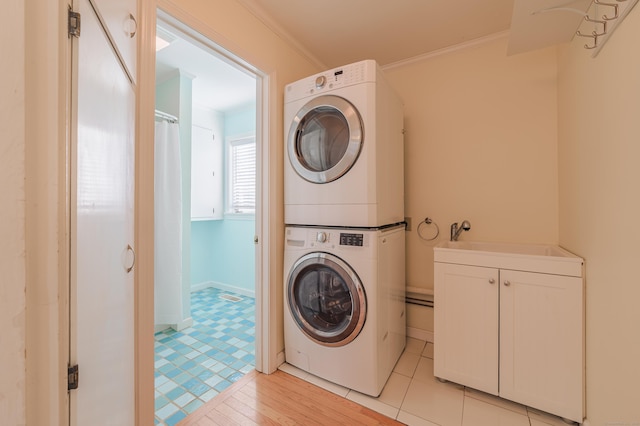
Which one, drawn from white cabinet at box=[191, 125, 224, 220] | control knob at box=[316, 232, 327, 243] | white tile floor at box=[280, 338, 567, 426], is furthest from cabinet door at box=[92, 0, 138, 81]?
white cabinet at box=[191, 125, 224, 220]

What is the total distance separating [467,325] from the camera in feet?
5.21

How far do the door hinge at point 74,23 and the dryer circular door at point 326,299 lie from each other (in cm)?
138

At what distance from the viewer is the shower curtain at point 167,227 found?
2.45 meters

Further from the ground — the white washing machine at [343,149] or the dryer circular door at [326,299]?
the white washing machine at [343,149]

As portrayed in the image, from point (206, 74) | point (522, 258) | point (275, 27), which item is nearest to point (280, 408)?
point (522, 258)

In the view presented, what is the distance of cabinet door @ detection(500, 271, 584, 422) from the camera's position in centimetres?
132

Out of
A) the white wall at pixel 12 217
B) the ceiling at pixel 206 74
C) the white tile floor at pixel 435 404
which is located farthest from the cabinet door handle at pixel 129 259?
the ceiling at pixel 206 74

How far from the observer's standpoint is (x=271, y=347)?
1807 millimetres

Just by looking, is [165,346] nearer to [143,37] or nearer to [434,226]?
[143,37]

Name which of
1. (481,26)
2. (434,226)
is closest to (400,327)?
(434,226)

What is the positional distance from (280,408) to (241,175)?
2.92 meters

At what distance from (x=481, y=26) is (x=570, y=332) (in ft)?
6.71

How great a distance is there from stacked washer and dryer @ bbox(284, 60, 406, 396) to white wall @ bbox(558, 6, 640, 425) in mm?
965

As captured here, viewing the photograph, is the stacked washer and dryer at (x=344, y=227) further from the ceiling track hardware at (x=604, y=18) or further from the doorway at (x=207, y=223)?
the ceiling track hardware at (x=604, y=18)
